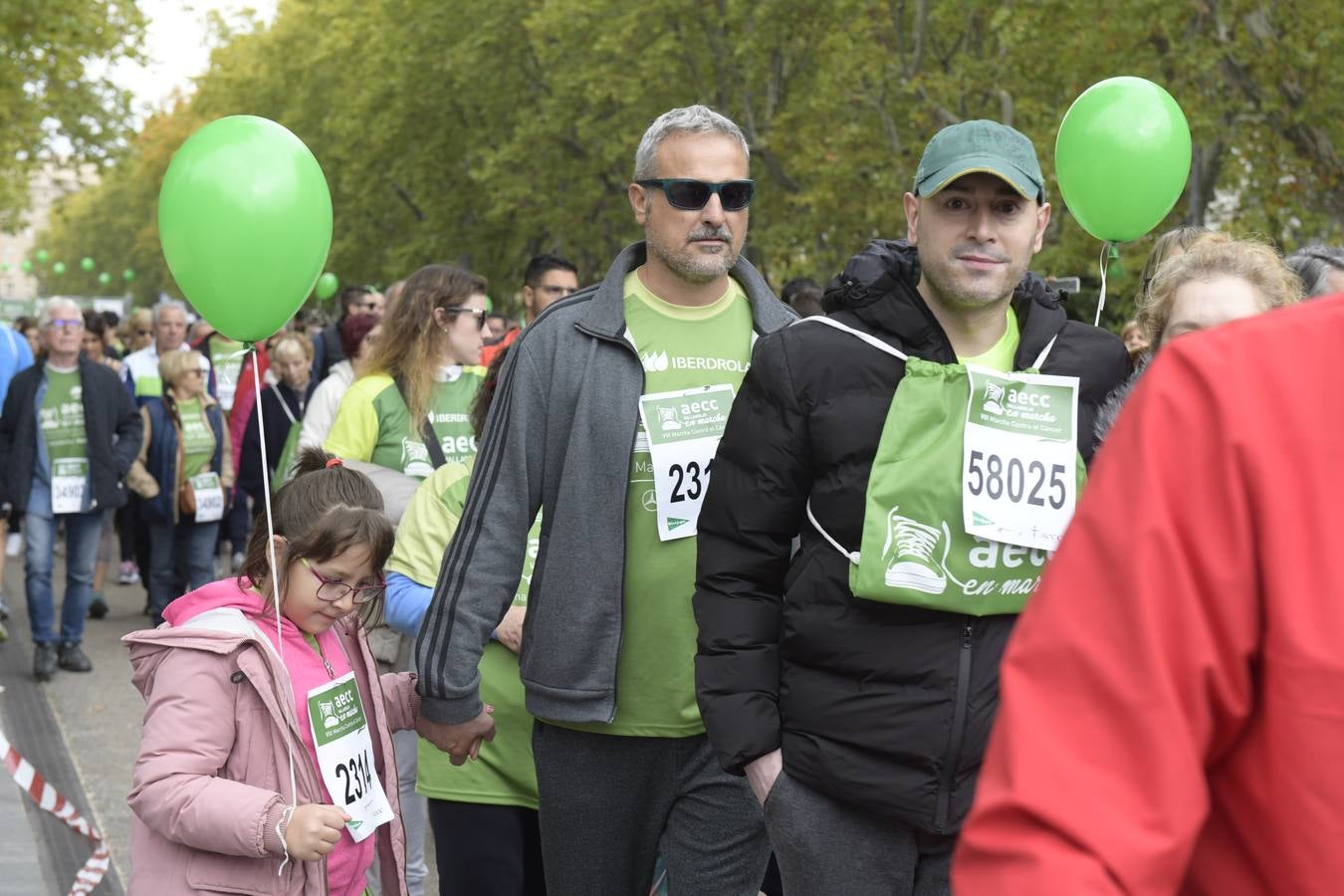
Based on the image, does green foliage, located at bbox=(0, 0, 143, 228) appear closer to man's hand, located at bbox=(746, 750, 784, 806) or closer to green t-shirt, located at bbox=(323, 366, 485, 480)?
green t-shirt, located at bbox=(323, 366, 485, 480)

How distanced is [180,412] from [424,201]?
29.5m

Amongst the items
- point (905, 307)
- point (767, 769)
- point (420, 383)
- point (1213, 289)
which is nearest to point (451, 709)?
point (767, 769)

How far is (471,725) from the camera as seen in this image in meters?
3.71

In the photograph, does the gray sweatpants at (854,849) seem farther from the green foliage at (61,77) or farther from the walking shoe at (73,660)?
the green foliage at (61,77)

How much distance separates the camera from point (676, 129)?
389 cm

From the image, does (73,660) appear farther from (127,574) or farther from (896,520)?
(896,520)

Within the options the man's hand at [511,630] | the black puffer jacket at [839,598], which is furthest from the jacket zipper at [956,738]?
the man's hand at [511,630]

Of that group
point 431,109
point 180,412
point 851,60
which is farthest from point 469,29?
point 180,412

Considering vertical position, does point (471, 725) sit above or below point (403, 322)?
below

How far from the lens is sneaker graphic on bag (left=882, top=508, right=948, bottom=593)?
9.26 feet

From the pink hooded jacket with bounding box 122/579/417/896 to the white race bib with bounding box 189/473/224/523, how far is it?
7574mm

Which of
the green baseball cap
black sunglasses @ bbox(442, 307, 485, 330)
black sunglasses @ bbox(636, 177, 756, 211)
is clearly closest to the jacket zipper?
the green baseball cap

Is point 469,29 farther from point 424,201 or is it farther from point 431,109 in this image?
point 424,201

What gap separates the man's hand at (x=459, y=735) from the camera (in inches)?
146
